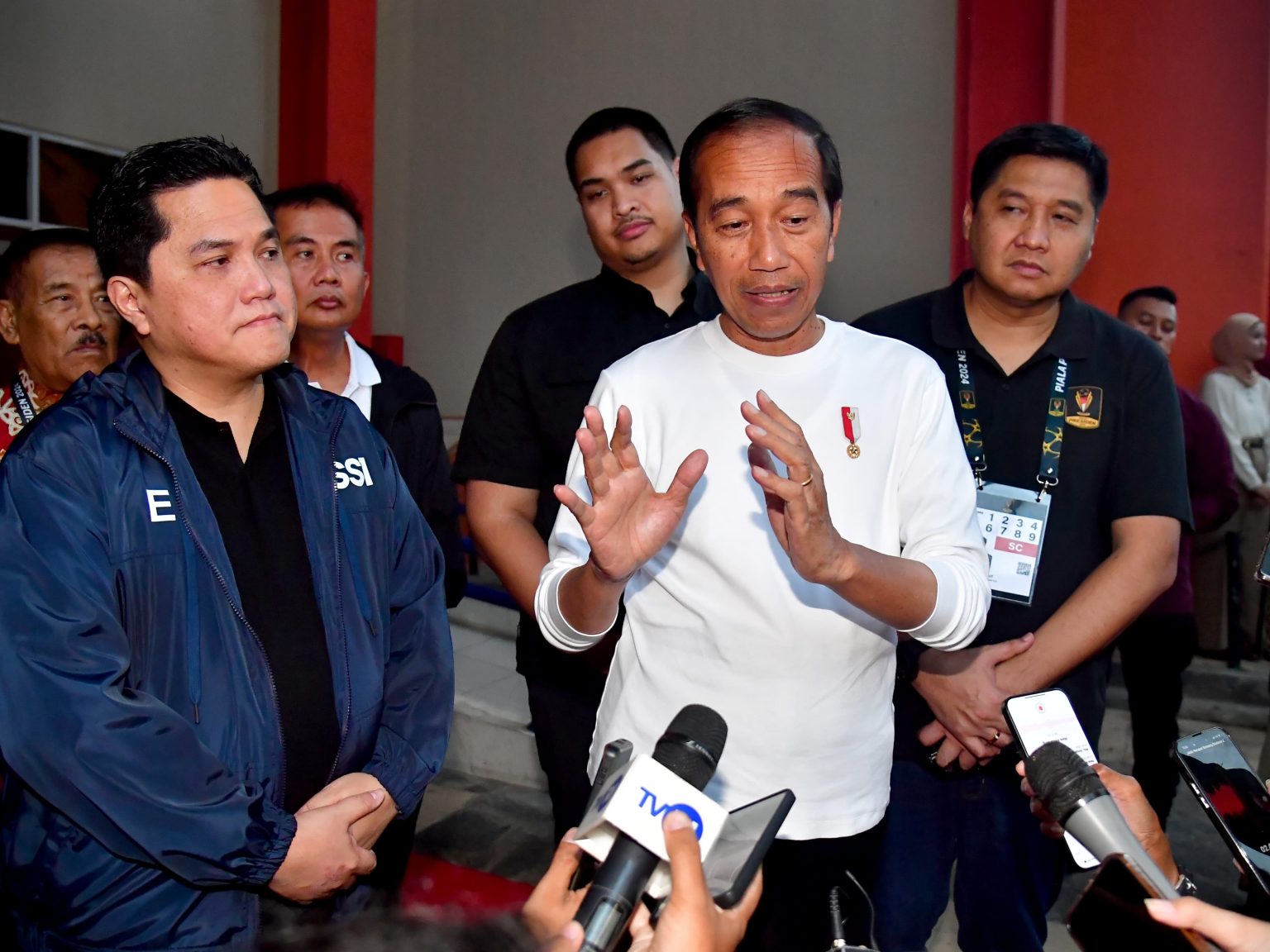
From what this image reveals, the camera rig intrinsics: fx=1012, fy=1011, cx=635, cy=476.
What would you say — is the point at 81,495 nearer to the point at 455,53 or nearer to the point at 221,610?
the point at 221,610

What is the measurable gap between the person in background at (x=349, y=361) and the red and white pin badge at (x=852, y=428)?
1.28 metres

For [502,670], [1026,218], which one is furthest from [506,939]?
[502,670]

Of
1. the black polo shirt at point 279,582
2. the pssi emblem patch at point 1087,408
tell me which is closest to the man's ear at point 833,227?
the pssi emblem patch at point 1087,408

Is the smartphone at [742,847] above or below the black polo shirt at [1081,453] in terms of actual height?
below

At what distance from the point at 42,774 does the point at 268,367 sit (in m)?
0.62

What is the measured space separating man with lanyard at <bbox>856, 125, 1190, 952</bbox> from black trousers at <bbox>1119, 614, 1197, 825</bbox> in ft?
4.75

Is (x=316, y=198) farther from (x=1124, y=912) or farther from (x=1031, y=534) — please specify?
(x=1124, y=912)

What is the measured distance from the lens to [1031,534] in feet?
6.20

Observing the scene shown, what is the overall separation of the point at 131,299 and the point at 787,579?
1.06m

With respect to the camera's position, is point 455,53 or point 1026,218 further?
point 455,53

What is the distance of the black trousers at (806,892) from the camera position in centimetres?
150

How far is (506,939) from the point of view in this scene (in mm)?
683

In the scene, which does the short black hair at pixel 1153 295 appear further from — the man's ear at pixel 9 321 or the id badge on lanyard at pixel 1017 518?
the man's ear at pixel 9 321

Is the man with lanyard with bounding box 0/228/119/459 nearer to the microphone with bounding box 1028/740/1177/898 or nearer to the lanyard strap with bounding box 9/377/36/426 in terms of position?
the lanyard strap with bounding box 9/377/36/426
